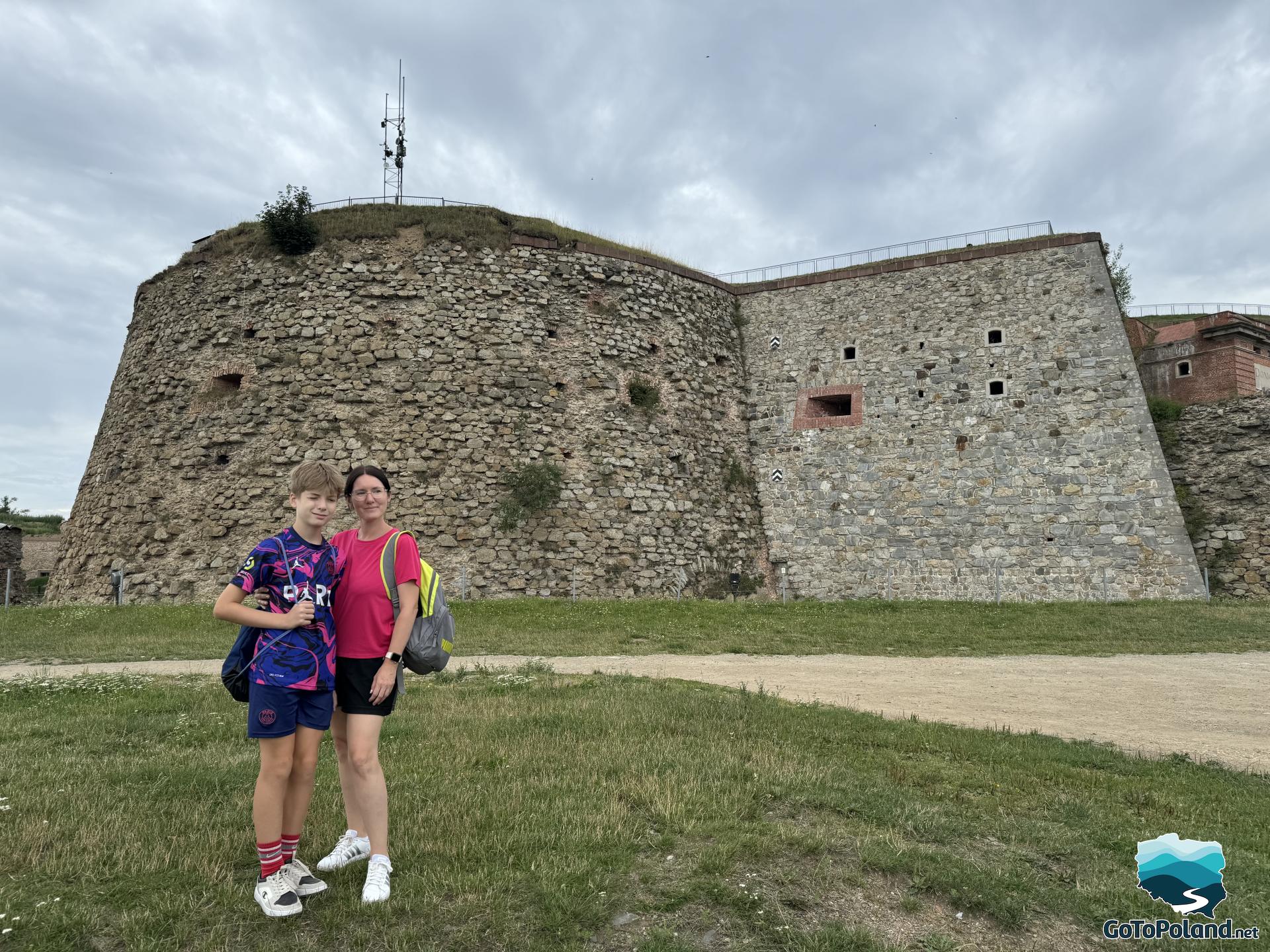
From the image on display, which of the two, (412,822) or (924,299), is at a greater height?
(924,299)

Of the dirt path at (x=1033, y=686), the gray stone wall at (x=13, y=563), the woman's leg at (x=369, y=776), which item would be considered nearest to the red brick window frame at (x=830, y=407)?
the dirt path at (x=1033, y=686)

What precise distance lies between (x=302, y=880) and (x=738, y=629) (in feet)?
36.7

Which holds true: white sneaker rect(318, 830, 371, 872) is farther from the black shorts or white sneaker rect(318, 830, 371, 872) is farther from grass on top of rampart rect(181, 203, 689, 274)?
grass on top of rampart rect(181, 203, 689, 274)

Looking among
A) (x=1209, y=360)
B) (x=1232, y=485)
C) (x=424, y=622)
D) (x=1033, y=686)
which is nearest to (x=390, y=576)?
(x=424, y=622)

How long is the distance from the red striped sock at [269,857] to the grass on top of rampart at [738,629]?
8291 mm

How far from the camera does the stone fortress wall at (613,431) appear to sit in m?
18.0

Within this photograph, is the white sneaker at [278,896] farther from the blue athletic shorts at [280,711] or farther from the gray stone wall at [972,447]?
the gray stone wall at [972,447]

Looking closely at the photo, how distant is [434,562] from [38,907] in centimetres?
1446

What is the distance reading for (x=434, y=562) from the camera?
1759 centimetres

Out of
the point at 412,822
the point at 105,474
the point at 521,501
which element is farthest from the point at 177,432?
the point at 412,822

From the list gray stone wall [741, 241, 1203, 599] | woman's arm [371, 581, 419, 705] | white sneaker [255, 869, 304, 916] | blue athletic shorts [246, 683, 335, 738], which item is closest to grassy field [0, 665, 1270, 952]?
white sneaker [255, 869, 304, 916]

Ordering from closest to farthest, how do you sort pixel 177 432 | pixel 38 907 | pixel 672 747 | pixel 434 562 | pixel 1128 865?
pixel 38 907
pixel 1128 865
pixel 672 747
pixel 434 562
pixel 177 432

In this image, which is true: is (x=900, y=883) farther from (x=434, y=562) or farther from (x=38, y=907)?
(x=434, y=562)

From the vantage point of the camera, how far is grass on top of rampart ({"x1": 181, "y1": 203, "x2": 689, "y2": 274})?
1978 centimetres
